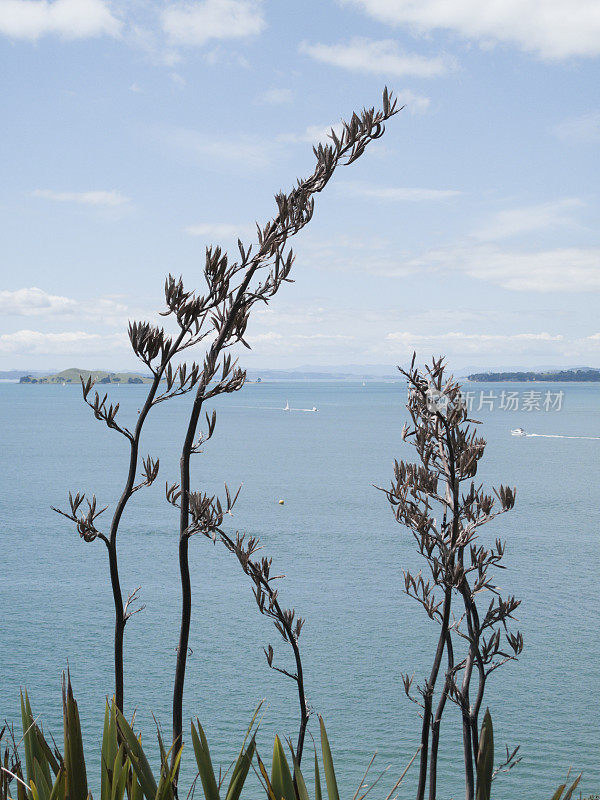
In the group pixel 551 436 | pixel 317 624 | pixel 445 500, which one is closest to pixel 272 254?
pixel 445 500

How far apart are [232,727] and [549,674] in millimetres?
6779

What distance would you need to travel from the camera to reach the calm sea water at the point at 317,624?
1342 centimetres

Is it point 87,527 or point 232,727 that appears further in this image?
point 232,727

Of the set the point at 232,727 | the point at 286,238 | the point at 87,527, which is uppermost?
the point at 286,238

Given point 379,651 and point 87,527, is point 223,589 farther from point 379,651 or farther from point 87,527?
point 87,527

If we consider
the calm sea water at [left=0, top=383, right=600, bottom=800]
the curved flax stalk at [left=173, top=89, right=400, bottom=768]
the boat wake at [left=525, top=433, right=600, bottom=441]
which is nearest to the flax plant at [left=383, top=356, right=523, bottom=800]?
the curved flax stalk at [left=173, top=89, right=400, bottom=768]

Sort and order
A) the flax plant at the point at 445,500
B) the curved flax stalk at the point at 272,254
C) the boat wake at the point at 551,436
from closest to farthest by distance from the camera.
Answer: the curved flax stalk at the point at 272,254 < the flax plant at the point at 445,500 < the boat wake at the point at 551,436

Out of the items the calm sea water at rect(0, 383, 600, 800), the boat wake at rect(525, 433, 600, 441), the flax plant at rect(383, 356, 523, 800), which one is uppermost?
the flax plant at rect(383, 356, 523, 800)

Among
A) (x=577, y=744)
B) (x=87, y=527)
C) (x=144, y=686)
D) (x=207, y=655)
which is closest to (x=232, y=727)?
(x=144, y=686)

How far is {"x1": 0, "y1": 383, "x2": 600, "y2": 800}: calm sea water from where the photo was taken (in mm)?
13416

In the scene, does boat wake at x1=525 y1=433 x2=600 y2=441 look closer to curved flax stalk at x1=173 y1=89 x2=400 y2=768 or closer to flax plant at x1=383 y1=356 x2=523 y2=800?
flax plant at x1=383 y1=356 x2=523 y2=800

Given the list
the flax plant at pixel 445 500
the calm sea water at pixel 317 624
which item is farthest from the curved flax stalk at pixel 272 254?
the calm sea water at pixel 317 624

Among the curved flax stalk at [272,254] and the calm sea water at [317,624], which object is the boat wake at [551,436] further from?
the curved flax stalk at [272,254]

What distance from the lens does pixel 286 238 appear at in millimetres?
1823
